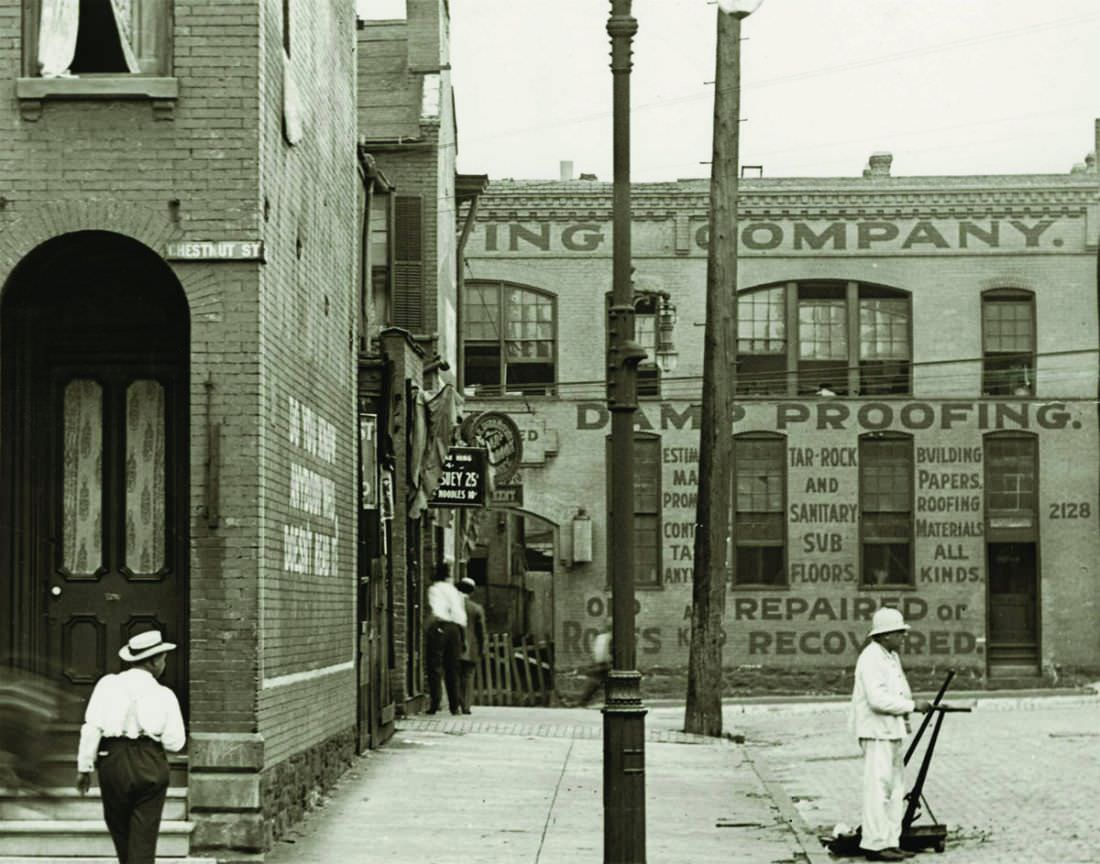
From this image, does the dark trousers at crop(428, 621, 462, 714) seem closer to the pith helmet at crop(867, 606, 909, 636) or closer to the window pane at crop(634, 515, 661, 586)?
the pith helmet at crop(867, 606, 909, 636)

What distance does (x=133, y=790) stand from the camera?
35.9ft

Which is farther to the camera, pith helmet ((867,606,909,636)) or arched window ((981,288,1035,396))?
arched window ((981,288,1035,396))

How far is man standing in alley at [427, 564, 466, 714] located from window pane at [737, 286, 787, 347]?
1433 centimetres

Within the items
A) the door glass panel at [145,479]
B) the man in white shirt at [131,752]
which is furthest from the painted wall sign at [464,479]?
the man in white shirt at [131,752]

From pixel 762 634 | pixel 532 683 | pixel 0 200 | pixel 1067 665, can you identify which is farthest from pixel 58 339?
pixel 1067 665

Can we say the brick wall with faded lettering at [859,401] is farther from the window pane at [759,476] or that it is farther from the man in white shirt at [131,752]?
the man in white shirt at [131,752]

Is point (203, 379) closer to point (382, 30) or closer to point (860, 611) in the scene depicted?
point (382, 30)

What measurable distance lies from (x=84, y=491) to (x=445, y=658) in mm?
11274

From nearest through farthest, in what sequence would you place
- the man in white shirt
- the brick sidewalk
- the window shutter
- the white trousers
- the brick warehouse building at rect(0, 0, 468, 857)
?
the man in white shirt < the brick warehouse building at rect(0, 0, 468, 857) < the white trousers < the brick sidewalk < the window shutter

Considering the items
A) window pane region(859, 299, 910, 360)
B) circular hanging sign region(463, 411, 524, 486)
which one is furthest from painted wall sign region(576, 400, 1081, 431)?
circular hanging sign region(463, 411, 524, 486)

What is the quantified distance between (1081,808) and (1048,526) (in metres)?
22.3

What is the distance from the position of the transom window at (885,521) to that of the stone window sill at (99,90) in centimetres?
2661

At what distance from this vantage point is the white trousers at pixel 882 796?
1420 cm

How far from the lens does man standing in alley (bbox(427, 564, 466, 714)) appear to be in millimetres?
25219
